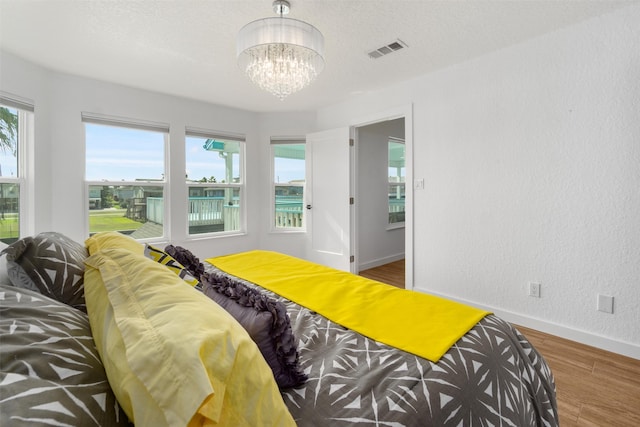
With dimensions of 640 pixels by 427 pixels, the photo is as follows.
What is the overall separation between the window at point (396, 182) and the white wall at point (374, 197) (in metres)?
0.15

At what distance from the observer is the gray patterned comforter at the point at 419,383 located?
2.72 feet

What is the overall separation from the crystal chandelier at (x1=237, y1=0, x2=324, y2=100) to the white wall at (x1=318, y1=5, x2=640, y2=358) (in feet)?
5.72

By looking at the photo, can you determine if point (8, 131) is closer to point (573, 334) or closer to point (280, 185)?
point (280, 185)

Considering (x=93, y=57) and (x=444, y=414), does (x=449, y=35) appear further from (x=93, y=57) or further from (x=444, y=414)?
(x=93, y=57)

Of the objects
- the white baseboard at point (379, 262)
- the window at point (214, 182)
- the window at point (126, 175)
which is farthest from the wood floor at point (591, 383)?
the window at point (126, 175)

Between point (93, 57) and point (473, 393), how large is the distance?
3.74 metres

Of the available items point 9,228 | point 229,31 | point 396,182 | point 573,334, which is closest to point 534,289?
point 573,334

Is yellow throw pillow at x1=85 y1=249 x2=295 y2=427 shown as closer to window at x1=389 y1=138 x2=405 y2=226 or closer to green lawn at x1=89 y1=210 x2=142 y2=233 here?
green lawn at x1=89 y1=210 x2=142 y2=233

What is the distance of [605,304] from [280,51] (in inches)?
116

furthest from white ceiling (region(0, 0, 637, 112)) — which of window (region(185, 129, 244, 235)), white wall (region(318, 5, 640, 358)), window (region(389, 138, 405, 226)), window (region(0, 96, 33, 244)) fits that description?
window (region(389, 138, 405, 226))

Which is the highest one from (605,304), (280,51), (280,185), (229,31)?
(229,31)

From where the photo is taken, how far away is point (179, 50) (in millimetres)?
2652

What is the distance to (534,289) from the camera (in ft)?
8.55

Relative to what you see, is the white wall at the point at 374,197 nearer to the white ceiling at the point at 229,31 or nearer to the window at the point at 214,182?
the white ceiling at the point at 229,31
